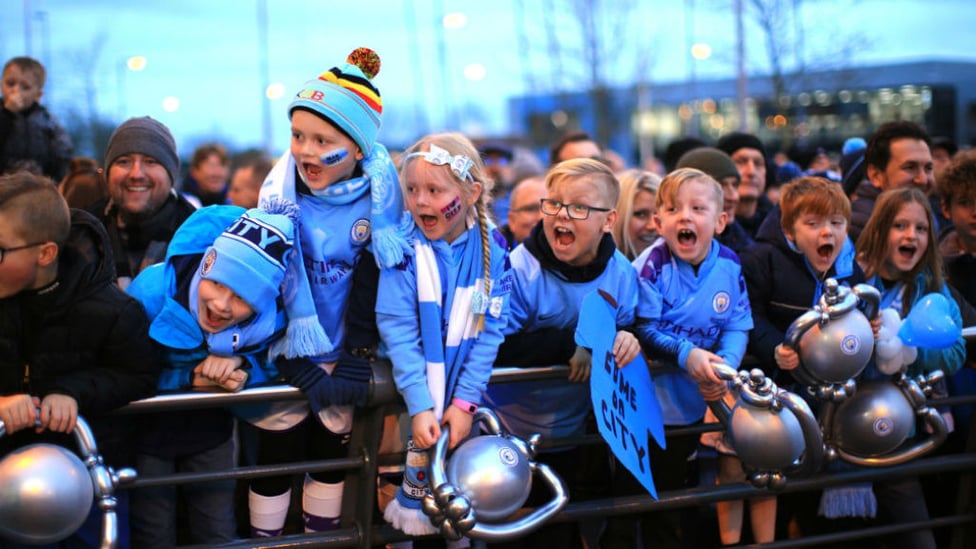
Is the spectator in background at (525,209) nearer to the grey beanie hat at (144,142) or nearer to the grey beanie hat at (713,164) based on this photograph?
the grey beanie hat at (713,164)

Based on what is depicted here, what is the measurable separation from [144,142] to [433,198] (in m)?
1.64

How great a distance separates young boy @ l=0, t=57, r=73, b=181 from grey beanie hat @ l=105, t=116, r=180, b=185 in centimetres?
332

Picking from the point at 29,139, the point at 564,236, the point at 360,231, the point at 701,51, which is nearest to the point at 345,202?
the point at 360,231

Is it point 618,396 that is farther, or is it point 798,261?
point 798,261

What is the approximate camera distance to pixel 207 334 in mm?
3053

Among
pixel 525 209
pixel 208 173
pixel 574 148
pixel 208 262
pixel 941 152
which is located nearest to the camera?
pixel 208 262

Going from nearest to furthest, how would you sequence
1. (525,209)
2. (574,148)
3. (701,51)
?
(525,209)
(574,148)
(701,51)

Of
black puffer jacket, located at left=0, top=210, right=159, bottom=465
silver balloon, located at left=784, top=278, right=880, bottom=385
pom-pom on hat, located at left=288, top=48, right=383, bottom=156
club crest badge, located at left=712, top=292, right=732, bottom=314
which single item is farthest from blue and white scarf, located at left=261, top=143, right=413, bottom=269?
silver balloon, located at left=784, top=278, right=880, bottom=385

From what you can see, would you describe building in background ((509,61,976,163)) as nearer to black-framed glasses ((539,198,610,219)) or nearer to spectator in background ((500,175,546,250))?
spectator in background ((500,175,546,250))

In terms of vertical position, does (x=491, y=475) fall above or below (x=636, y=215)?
below

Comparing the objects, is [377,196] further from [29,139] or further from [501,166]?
[501,166]

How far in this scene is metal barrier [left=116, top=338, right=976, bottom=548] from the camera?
2.91 meters

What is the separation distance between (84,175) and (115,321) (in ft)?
8.11

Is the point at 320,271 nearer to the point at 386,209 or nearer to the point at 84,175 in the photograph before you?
the point at 386,209
